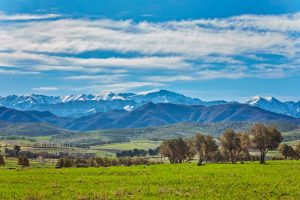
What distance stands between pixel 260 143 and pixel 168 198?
279 feet

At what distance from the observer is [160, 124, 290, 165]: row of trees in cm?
12338

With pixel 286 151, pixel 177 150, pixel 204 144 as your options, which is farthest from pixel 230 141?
pixel 286 151

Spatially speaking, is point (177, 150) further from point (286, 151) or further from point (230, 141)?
point (286, 151)

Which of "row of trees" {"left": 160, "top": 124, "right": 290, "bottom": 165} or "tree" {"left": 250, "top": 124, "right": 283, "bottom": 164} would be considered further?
"row of trees" {"left": 160, "top": 124, "right": 290, "bottom": 165}

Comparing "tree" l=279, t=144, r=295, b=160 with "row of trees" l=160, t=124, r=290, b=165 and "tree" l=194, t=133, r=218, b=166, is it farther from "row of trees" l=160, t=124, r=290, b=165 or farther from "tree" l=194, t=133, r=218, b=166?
"tree" l=194, t=133, r=218, b=166

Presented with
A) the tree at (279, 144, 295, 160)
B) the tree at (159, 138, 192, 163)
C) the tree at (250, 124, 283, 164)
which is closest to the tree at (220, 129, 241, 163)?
the tree at (250, 124, 283, 164)

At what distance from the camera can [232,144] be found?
136875 mm

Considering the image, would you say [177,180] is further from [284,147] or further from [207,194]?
[284,147]

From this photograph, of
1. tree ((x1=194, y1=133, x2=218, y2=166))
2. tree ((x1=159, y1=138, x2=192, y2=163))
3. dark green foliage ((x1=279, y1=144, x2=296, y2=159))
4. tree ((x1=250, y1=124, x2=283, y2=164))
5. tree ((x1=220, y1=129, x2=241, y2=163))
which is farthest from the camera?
dark green foliage ((x1=279, y1=144, x2=296, y2=159))

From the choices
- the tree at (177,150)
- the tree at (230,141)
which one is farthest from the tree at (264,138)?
the tree at (177,150)

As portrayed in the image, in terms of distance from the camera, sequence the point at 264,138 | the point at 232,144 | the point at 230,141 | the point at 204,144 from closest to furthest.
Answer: the point at 264,138 < the point at 230,141 < the point at 232,144 < the point at 204,144

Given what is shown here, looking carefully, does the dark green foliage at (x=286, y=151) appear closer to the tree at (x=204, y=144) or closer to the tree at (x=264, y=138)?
the tree at (x=204, y=144)

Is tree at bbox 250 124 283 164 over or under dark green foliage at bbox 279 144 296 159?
over

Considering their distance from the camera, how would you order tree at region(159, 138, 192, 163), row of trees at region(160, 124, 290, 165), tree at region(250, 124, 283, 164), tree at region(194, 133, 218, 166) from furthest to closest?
tree at region(159, 138, 192, 163), tree at region(194, 133, 218, 166), row of trees at region(160, 124, 290, 165), tree at region(250, 124, 283, 164)
